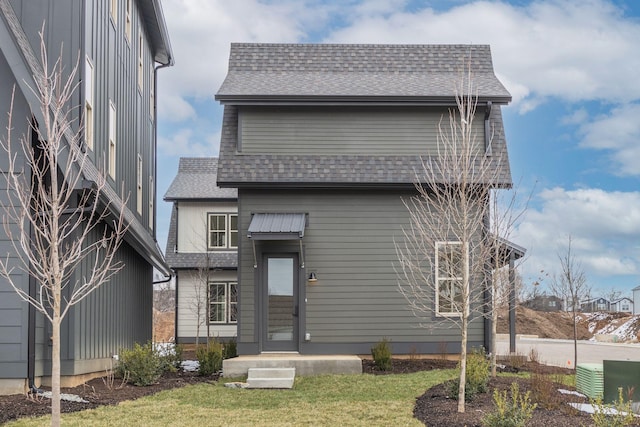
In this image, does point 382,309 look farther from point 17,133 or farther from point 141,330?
point 17,133

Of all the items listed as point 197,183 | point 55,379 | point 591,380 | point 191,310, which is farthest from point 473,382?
point 197,183

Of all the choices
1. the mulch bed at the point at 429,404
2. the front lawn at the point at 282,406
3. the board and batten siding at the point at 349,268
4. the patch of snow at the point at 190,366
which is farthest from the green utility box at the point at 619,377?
the patch of snow at the point at 190,366

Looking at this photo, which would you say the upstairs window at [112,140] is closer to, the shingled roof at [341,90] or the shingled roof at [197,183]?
the shingled roof at [341,90]

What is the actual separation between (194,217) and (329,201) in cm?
1210

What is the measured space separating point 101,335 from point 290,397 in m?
4.47

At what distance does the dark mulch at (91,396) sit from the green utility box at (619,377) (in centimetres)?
698

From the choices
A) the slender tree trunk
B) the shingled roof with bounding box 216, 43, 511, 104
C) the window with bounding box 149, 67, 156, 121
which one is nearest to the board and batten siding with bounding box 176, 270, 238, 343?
the window with bounding box 149, 67, 156, 121

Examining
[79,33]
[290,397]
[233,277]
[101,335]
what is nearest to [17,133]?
[79,33]

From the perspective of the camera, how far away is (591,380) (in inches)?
422

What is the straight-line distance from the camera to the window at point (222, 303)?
84.7ft

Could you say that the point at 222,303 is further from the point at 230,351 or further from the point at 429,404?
the point at 429,404

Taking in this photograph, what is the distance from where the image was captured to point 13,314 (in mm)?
11016

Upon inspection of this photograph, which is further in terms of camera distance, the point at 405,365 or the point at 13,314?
the point at 405,365

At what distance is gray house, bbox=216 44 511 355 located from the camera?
50.8 feet
